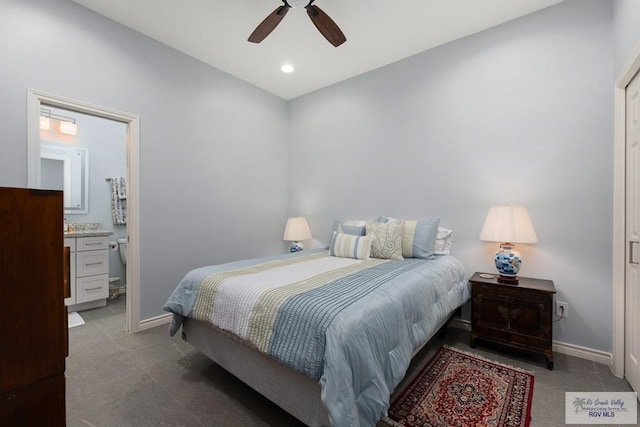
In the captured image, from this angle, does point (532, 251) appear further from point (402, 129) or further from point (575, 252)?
point (402, 129)

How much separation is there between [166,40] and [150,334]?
9.98 feet

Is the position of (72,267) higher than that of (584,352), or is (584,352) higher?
(72,267)

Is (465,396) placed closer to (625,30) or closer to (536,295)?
(536,295)

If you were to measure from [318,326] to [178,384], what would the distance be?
Answer: 4.37 feet

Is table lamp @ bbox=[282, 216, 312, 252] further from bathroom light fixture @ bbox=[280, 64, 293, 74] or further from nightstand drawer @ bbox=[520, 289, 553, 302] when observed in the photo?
nightstand drawer @ bbox=[520, 289, 553, 302]

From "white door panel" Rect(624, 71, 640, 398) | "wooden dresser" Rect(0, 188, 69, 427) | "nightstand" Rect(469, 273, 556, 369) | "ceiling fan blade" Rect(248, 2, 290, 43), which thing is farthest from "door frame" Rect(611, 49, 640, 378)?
"wooden dresser" Rect(0, 188, 69, 427)

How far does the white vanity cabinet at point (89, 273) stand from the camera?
3.38m

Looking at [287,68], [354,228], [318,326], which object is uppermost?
[287,68]

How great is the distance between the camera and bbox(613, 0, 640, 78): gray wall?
5.76 feet

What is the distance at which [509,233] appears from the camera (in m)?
2.35

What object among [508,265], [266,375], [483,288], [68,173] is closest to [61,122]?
[68,173]

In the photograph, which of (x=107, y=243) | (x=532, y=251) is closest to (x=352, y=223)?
(x=532, y=251)

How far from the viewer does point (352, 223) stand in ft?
11.0

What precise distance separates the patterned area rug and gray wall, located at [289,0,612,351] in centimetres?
89
